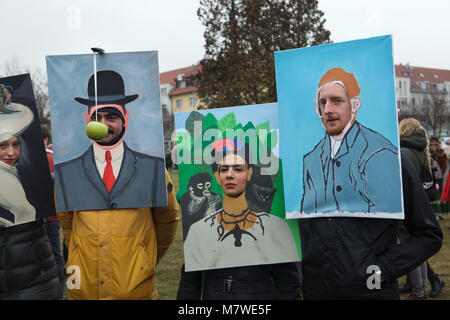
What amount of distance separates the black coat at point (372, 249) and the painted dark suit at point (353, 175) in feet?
0.31

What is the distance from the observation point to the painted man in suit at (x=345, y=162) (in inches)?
113

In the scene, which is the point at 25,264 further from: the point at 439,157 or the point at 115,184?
the point at 439,157

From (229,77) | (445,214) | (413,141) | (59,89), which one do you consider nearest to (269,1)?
(229,77)

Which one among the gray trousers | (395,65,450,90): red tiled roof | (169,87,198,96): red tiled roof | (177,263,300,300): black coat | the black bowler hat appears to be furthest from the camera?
(395,65,450,90): red tiled roof

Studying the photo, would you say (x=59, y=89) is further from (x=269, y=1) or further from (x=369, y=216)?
(x=269, y=1)

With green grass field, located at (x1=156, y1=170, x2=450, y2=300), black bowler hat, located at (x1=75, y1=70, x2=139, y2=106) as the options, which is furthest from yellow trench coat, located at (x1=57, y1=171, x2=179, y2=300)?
green grass field, located at (x1=156, y1=170, x2=450, y2=300)

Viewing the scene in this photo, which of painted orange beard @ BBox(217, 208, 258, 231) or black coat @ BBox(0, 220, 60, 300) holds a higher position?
painted orange beard @ BBox(217, 208, 258, 231)

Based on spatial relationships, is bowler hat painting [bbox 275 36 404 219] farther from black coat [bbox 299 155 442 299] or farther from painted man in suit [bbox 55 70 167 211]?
painted man in suit [bbox 55 70 167 211]

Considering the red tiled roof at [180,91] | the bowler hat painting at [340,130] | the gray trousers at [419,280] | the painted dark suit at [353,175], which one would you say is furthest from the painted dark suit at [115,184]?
the red tiled roof at [180,91]

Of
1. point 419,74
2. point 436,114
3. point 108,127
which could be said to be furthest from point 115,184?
point 419,74

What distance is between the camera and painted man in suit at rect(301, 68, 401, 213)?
113 inches

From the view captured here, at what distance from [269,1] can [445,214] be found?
12.5m

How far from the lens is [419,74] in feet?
276

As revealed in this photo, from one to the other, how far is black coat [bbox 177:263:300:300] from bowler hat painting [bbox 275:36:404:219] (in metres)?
0.43
